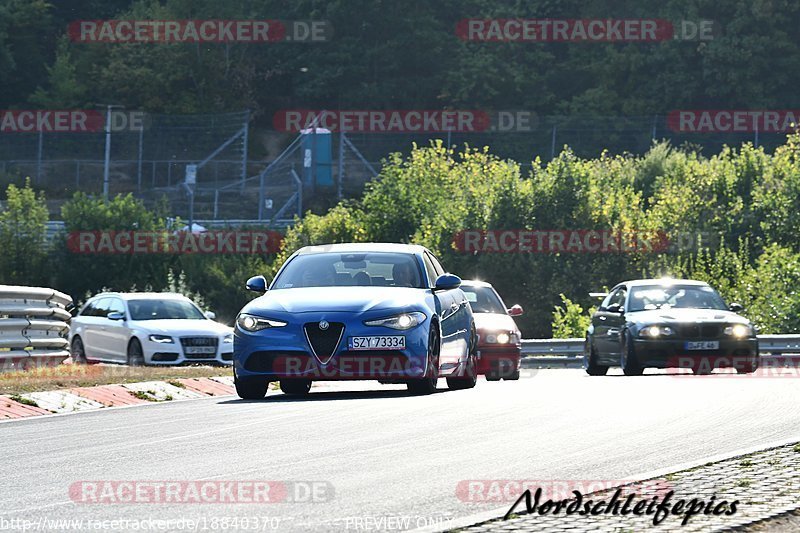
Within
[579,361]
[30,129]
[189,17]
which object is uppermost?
[189,17]

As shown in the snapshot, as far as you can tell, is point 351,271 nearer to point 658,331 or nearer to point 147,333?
point 658,331

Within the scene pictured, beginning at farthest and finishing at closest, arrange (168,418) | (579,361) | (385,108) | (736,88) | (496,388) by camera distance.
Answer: (385,108)
(736,88)
(579,361)
(496,388)
(168,418)

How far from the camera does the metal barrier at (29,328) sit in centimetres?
2166

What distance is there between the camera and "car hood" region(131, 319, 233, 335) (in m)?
29.4

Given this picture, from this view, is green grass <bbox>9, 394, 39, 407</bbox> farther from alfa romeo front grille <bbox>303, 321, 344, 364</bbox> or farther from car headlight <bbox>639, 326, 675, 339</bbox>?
car headlight <bbox>639, 326, 675, 339</bbox>

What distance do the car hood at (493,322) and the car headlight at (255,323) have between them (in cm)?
853

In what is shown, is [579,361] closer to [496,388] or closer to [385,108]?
[496,388]

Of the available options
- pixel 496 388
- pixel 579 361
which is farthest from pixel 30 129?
pixel 496 388

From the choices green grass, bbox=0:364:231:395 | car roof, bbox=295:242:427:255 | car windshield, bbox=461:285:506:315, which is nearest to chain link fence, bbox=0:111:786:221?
car windshield, bbox=461:285:506:315

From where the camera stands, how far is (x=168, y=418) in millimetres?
15945

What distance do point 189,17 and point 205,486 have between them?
309 ft

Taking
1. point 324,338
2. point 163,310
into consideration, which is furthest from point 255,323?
point 163,310

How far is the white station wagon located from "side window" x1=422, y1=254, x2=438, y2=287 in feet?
32.2

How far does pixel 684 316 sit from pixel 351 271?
8.08 metres
